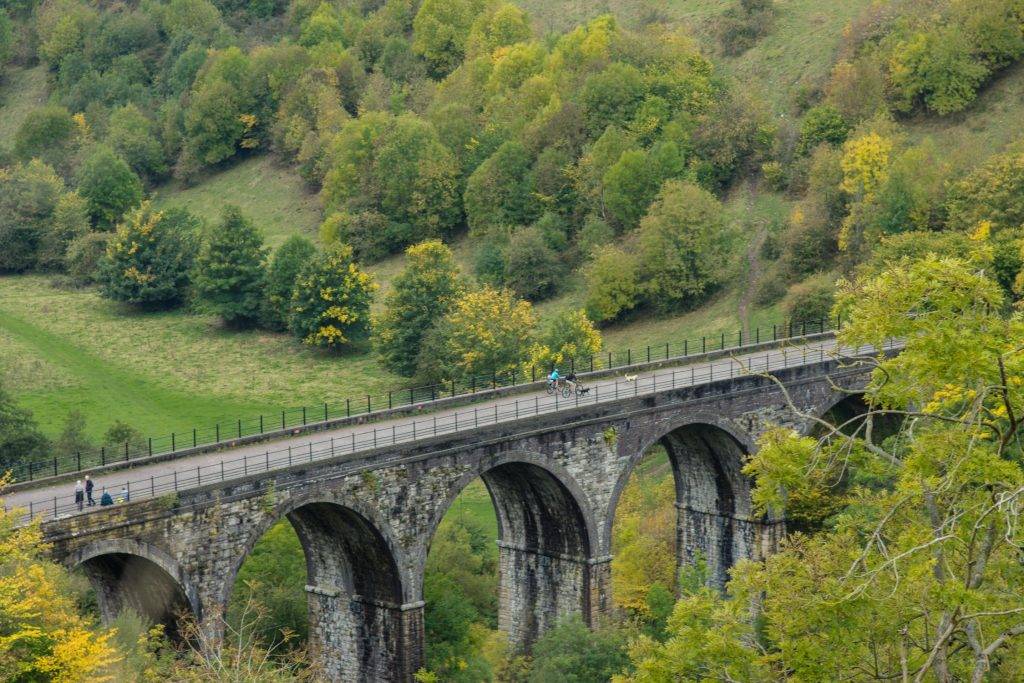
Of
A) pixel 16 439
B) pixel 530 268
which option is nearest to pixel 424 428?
pixel 16 439

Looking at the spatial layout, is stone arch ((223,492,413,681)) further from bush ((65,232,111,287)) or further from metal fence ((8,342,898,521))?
bush ((65,232,111,287))

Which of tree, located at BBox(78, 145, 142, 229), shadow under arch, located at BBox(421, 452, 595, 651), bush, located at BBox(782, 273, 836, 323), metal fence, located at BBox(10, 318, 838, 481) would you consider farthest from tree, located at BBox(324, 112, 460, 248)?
shadow under arch, located at BBox(421, 452, 595, 651)

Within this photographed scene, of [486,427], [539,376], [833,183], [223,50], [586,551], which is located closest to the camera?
[486,427]

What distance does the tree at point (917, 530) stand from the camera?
2583 cm

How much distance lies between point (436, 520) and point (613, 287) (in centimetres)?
4575

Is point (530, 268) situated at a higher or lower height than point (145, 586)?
higher

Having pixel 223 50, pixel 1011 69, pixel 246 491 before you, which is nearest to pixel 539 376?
pixel 246 491

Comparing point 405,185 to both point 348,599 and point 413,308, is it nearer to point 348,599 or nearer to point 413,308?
point 413,308

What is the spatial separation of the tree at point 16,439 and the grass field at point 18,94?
8976cm

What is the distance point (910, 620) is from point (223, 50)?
13233 cm

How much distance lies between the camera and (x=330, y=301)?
101312mm

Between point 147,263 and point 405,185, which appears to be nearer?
point 147,263

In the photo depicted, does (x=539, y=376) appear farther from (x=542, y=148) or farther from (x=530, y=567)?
(x=542, y=148)

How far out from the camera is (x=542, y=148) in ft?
379
